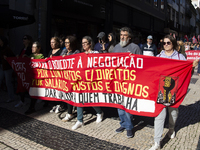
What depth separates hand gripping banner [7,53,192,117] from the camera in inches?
131

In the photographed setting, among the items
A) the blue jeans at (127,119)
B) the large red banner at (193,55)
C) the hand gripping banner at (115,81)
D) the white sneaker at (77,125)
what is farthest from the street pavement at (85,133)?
the large red banner at (193,55)

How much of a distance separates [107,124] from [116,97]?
0.87 metres

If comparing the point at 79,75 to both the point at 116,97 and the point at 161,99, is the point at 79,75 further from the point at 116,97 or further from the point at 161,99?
the point at 161,99

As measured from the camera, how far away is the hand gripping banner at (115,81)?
11.0 feet

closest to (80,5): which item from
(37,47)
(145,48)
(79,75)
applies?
(145,48)

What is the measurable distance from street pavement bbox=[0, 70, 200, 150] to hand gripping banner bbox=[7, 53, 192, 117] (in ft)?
1.70

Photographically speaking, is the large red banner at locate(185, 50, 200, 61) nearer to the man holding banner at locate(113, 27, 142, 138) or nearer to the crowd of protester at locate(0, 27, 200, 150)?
the crowd of protester at locate(0, 27, 200, 150)

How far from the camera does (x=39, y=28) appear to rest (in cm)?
987

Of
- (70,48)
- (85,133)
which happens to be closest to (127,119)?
(85,133)

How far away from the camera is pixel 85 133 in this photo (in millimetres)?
4012

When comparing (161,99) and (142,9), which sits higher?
(142,9)

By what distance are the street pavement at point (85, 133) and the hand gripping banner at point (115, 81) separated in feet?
1.70

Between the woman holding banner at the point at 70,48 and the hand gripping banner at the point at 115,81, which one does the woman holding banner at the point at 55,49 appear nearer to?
the hand gripping banner at the point at 115,81

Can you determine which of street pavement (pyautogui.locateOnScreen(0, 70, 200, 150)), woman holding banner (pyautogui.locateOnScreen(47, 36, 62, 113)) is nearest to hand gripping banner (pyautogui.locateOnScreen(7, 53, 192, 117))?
woman holding banner (pyautogui.locateOnScreen(47, 36, 62, 113))
